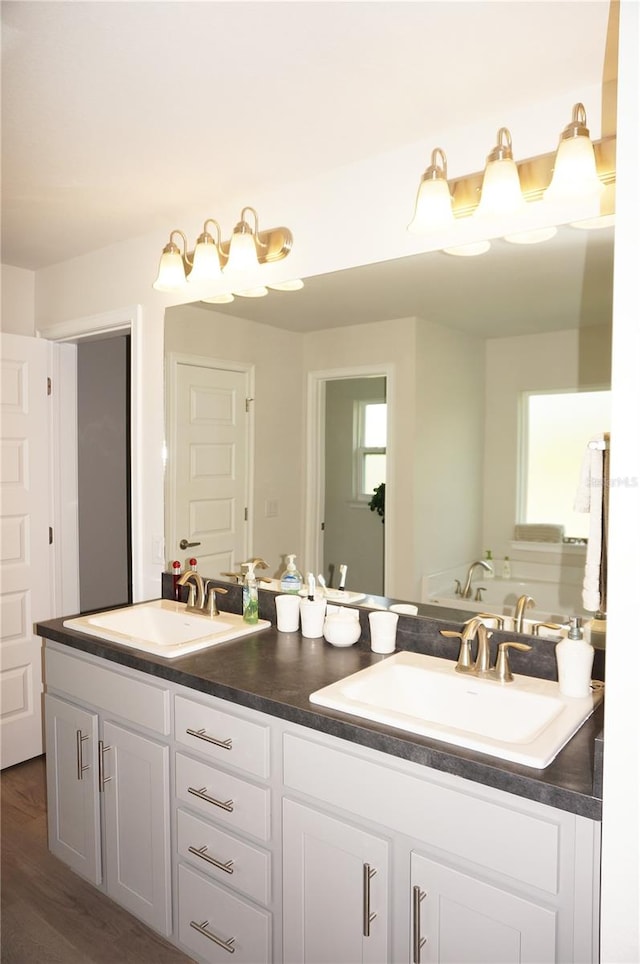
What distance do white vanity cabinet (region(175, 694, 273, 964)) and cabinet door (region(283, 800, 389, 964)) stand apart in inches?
3.1

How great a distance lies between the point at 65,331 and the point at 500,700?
2.54m

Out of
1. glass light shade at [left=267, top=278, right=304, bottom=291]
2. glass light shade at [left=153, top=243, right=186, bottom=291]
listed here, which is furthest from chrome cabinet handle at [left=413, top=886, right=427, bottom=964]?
glass light shade at [left=153, top=243, right=186, bottom=291]

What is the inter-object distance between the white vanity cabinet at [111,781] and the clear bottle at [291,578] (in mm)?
569

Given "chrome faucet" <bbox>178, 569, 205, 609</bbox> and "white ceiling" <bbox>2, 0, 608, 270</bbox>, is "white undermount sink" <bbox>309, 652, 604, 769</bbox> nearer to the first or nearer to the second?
"chrome faucet" <bbox>178, 569, 205, 609</bbox>

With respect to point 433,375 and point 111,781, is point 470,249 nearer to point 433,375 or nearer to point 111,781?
point 433,375

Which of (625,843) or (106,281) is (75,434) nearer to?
(106,281)

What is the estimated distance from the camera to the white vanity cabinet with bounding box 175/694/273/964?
1592mm

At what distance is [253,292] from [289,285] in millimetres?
178

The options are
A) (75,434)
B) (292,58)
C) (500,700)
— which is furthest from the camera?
(75,434)

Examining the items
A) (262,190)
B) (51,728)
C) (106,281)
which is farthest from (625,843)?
(106,281)

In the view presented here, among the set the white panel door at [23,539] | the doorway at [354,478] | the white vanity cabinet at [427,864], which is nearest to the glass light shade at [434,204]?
the doorway at [354,478]

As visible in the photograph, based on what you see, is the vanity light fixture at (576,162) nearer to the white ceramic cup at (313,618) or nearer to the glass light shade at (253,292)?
the glass light shade at (253,292)

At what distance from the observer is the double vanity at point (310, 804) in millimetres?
1205

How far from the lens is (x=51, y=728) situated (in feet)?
7.36
